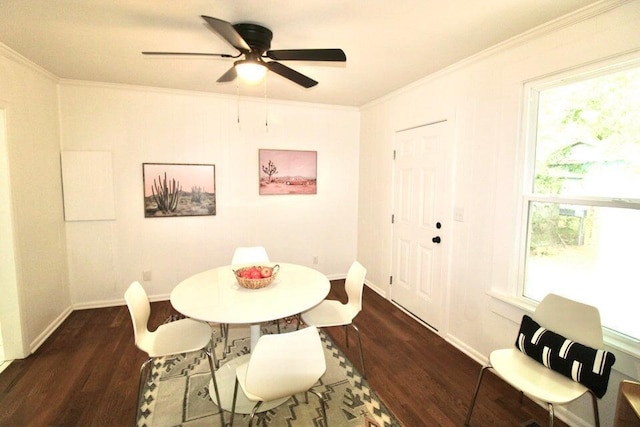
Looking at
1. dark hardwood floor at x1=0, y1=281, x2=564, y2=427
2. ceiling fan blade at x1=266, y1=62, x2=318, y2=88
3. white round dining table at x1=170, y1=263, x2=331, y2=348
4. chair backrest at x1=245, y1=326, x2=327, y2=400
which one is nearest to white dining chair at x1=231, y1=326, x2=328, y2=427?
chair backrest at x1=245, y1=326, x2=327, y2=400

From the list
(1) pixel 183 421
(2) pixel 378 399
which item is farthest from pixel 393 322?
(1) pixel 183 421

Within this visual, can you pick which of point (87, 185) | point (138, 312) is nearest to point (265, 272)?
point (138, 312)

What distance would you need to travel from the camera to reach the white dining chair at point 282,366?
1.40 m

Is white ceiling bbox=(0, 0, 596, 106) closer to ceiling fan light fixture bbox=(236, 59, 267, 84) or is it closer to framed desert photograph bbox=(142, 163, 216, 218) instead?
ceiling fan light fixture bbox=(236, 59, 267, 84)

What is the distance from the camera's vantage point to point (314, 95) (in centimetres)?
371

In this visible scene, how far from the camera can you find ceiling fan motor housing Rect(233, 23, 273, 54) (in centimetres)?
198

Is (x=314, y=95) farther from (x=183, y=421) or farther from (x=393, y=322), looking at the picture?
A: (x=183, y=421)

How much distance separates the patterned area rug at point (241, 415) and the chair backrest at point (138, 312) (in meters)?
0.44

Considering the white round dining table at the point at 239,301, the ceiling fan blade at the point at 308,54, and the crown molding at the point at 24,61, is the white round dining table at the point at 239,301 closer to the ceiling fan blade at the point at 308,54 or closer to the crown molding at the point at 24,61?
the ceiling fan blade at the point at 308,54

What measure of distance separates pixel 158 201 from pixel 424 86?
316 cm

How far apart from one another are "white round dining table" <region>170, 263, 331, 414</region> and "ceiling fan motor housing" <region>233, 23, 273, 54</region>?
1.59 metres

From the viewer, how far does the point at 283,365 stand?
1423mm

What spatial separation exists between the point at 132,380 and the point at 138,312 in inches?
27.9

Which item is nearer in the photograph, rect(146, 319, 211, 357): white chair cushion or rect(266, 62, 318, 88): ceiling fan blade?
rect(146, 319, 211, 357): white chair cushion
